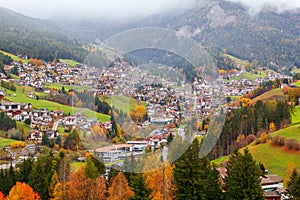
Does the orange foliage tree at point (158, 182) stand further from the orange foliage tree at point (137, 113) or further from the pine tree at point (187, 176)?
the orange foliage tree at point (137, 113)

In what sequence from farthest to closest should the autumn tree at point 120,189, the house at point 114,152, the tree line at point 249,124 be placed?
the tree line at point 249,124
the autumn tree at point 120,189
the house at point 114,152

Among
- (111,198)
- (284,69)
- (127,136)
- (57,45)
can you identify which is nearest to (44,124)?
(111,198)

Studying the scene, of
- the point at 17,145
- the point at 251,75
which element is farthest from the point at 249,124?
the point at 251,75

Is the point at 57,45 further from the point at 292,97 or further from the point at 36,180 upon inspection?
the point at 36,180

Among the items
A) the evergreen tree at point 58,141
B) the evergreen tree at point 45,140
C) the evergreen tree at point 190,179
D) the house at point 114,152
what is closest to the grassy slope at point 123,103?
the house at point 114,152

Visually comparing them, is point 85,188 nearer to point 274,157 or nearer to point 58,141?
point 274,157

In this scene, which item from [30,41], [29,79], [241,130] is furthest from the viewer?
[30,41]

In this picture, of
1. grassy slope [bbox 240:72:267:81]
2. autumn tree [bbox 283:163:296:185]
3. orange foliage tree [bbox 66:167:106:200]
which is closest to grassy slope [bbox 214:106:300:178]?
autumn tree [bbox 283:163:296:185]
